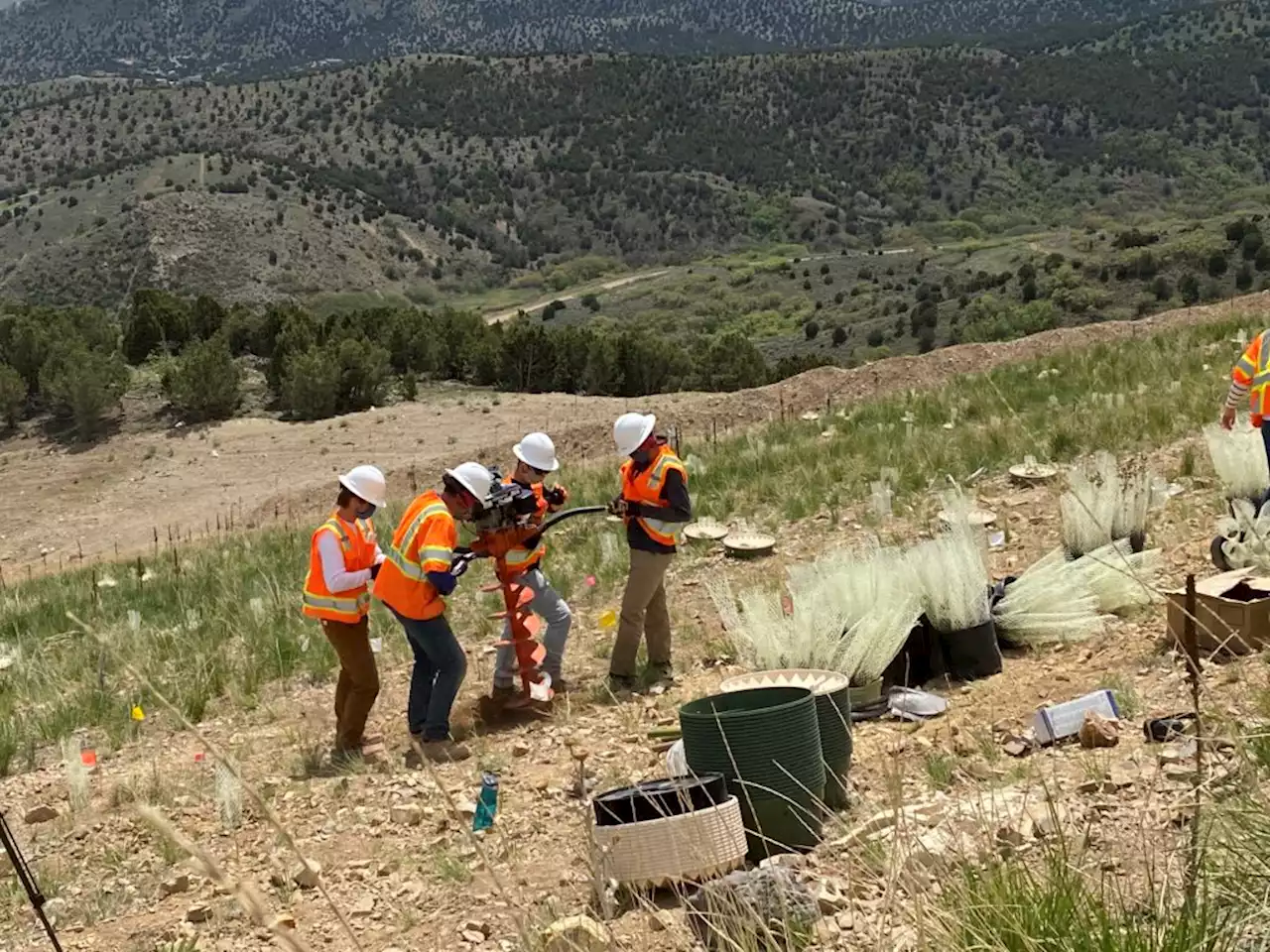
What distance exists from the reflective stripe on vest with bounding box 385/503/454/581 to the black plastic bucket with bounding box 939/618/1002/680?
2.72 metres

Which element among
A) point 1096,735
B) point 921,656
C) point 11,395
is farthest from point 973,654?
point 11,395

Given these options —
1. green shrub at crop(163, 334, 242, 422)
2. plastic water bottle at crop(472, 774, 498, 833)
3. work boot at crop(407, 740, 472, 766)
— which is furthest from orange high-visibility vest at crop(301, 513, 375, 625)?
green shrub at crop(163, 334, 242, 422)

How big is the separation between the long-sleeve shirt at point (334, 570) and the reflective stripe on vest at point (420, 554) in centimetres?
21

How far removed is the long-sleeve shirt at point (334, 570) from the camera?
720 cm

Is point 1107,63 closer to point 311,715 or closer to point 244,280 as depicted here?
point 244,280

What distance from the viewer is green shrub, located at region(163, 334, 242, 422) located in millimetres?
30078

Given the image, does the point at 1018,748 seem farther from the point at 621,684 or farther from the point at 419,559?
the point at 419,559

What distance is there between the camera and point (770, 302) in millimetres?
86562

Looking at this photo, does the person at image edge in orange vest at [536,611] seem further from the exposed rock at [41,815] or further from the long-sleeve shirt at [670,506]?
the exposed rock at [41,815]

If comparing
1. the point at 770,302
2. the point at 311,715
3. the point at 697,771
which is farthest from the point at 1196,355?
the point at 770,302

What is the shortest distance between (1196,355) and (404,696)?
11408 millimetres

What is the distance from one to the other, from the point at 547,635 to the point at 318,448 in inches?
747

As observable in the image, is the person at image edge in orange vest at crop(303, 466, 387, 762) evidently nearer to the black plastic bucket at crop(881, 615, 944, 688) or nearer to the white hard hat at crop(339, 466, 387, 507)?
the white hard hat at crop(339, 466, 387, 507)

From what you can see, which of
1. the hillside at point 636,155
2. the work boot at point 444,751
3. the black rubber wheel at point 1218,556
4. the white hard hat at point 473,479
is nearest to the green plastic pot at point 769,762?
the work boot at point 444,751
